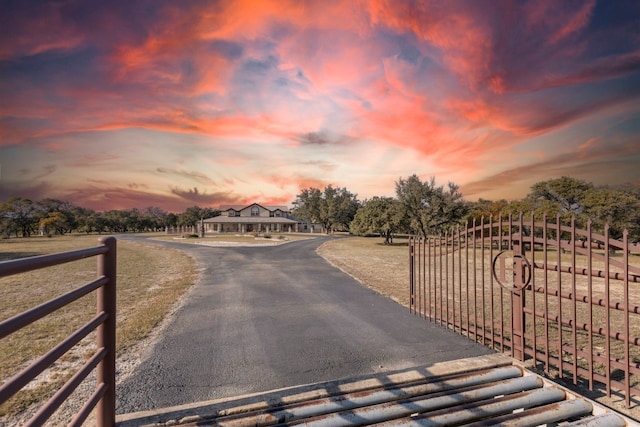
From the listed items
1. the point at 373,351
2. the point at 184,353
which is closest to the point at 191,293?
the point at 184,353

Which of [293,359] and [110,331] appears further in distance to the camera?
[293,359]

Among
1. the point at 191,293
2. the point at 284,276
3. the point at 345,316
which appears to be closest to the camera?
the point at 345,316

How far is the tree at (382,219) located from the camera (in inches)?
1479

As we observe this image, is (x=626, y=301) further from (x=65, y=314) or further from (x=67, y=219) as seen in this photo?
(x=67, y=219)

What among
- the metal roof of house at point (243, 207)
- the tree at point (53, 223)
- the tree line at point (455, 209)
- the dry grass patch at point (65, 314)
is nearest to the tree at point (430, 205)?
the tree line at point (455, 209)

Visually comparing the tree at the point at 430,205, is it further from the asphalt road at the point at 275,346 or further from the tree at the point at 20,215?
the tree at the point at 20,215

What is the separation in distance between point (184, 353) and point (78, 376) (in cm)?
281

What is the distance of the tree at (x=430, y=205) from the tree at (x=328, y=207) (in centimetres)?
4123

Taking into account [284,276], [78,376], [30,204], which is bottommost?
[284,276]

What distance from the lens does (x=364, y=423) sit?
2924 millimetres

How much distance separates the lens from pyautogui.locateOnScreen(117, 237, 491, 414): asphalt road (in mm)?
3828

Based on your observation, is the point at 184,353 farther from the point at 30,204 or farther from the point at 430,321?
the point at 30,204

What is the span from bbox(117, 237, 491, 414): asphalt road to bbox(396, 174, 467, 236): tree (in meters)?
29.0

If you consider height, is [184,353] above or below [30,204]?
below
